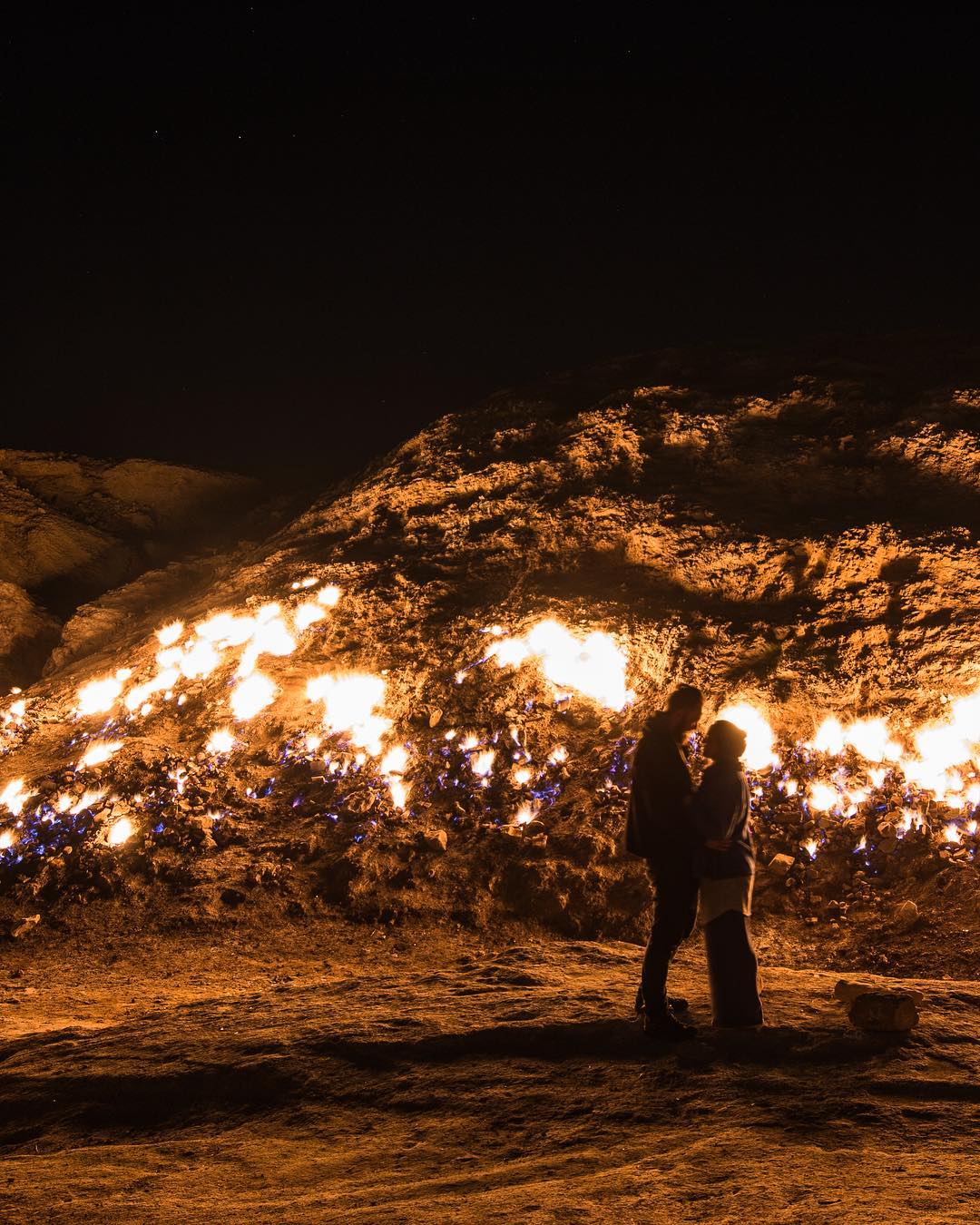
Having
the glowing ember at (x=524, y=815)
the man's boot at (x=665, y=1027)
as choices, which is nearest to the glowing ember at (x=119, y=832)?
the glowing ember at (x=524, y=815)

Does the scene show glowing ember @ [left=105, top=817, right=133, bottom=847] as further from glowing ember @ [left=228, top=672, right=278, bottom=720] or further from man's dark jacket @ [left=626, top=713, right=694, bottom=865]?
man's dark jacket @ [left=626, top=713, right=694, bottom=865]

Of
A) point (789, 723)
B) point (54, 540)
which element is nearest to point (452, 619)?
point (789, 723)

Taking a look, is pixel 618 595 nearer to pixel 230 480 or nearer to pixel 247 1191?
pixel 247 1191

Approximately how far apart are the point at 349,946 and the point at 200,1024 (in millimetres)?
2091

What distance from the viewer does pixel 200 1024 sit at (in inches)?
192

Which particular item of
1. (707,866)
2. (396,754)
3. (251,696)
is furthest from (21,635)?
(707,866)

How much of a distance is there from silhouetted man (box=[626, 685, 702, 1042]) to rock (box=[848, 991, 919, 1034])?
840 mm

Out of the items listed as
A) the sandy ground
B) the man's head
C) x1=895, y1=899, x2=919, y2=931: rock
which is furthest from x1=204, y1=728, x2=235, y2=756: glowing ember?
x1=895, y1=899, x2=919, y2=931: rock

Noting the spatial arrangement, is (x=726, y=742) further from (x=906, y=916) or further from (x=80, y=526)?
(x=80, y=526)

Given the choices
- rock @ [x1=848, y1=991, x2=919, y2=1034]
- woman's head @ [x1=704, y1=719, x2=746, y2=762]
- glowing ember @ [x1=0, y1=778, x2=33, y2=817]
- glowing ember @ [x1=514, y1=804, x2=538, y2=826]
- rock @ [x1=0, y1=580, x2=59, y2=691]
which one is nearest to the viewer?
rock @ [x1=848, y1=991, x2=919, y2=1034]

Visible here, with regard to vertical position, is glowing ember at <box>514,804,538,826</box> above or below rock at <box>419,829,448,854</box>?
above

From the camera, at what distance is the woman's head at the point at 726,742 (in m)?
4.37

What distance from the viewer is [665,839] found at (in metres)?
4.36

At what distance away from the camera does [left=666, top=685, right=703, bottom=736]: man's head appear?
4.47 m
